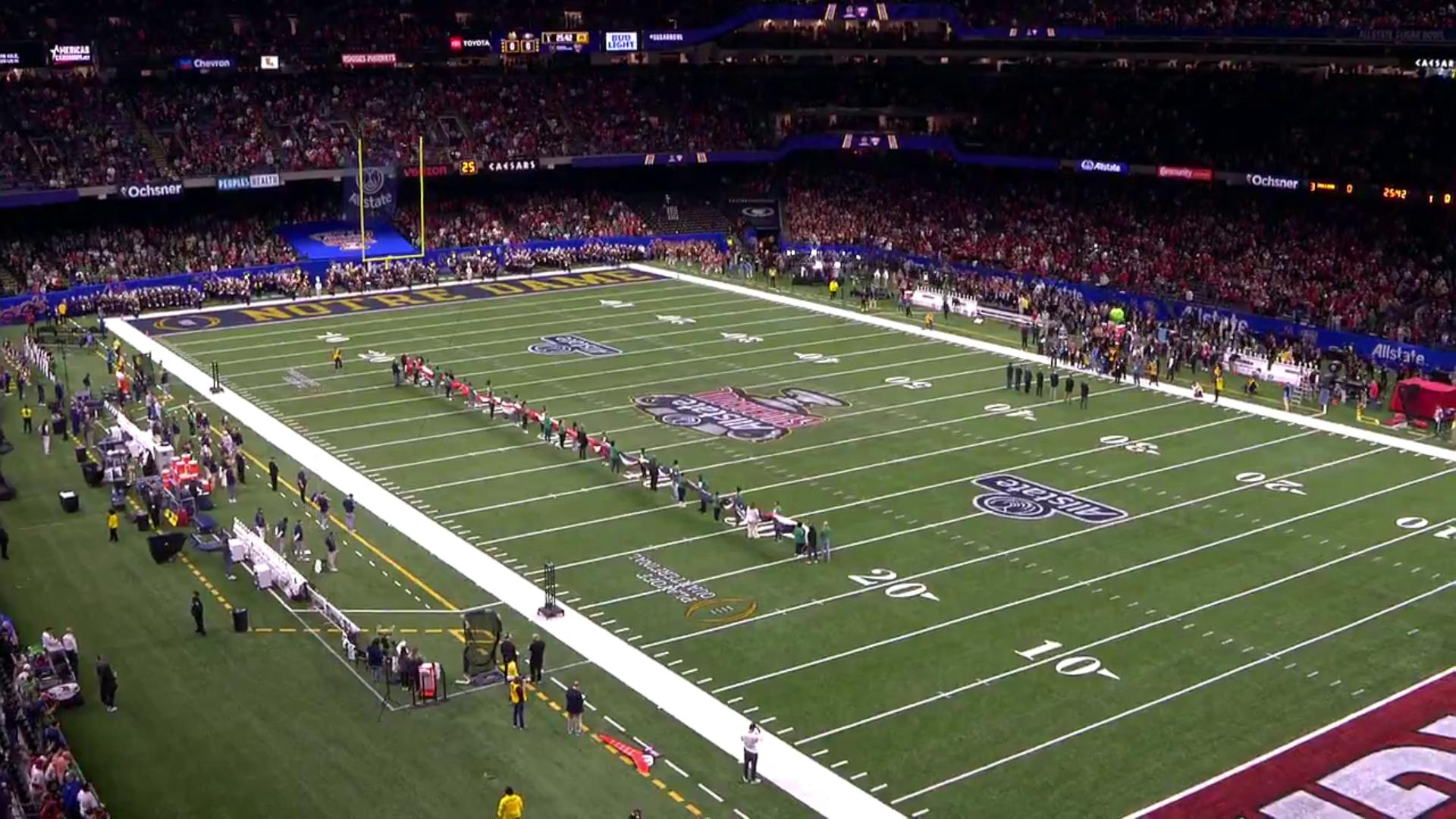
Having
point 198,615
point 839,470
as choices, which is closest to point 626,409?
point 839,470

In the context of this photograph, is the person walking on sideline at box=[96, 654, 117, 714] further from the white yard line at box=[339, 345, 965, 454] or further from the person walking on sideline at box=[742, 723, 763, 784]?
the white yard line at box=[339, 345, 965, 454]

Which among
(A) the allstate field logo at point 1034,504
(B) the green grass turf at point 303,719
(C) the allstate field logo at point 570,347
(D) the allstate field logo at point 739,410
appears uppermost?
(C) the allstate field logo at point 570,347

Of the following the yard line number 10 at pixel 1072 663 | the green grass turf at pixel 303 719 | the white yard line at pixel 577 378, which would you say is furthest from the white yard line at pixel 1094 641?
the white yard line at pixel 577 378

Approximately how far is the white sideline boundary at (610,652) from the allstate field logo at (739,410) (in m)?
9.15

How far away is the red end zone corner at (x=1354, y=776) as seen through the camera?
19031 millimetres

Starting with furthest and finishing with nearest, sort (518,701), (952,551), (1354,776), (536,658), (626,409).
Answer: (626,409) < (952,551) < (536,658) < (518,701) < (1354,776)

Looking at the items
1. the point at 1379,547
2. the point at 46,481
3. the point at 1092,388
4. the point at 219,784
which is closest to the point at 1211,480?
the point at 1379,547

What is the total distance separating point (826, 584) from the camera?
2698 cm

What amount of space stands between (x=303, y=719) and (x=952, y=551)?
1330 cm

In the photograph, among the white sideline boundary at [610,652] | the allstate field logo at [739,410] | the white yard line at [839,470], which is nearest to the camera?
the white sideline boundary at [610,652]

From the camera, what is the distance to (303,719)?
21734 millimetres

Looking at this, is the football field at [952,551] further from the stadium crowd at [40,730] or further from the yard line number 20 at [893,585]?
the stadium crowd at [40,730]

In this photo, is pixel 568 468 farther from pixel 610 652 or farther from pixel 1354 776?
pixel 1354 776

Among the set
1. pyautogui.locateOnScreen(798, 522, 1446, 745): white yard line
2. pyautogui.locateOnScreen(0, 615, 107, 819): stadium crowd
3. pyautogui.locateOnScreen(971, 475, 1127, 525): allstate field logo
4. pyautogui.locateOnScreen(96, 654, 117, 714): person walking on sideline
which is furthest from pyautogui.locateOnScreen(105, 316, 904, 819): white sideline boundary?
pyautogui.locateOnScreen(971, 475, 1127, 525): allstate field logo
